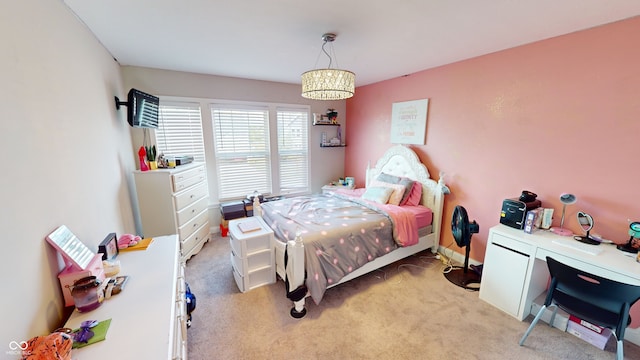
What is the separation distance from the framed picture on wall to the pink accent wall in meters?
0.08

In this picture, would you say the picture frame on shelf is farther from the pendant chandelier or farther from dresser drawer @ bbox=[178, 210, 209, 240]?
the pendant chandelier

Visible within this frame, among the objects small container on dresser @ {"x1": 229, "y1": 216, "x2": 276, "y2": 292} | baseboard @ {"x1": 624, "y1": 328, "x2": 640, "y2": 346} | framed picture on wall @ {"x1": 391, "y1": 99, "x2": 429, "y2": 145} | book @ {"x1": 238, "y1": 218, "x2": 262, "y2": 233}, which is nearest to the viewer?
baseboard @ {"x1": 624, "y1": 328, "x2": 640, "y2": 346}

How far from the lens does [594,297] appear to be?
60.6 inches

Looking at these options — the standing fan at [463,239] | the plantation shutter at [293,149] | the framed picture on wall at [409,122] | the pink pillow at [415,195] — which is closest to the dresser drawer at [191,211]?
the plantation shutter at [293,149]

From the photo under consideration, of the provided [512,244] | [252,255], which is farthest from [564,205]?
[252,255]

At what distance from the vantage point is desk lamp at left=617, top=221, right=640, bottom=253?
5.63 feet

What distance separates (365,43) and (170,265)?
2.46m

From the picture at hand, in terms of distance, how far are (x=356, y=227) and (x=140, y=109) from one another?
105 inches

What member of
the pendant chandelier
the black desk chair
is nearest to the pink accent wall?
the black desk chair

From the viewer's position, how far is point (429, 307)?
88.0 inches

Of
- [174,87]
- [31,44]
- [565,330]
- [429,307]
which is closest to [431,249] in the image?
[429,307]

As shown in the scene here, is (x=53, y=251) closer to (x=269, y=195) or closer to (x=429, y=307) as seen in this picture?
(x=429, y=307)

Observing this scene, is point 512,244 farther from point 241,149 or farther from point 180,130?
point 180,130

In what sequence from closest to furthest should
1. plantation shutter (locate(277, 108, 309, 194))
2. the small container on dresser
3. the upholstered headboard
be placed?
the small container on dresser → the upholstered headboard → plantation shutter (locate(277, 108, 309, 194))
